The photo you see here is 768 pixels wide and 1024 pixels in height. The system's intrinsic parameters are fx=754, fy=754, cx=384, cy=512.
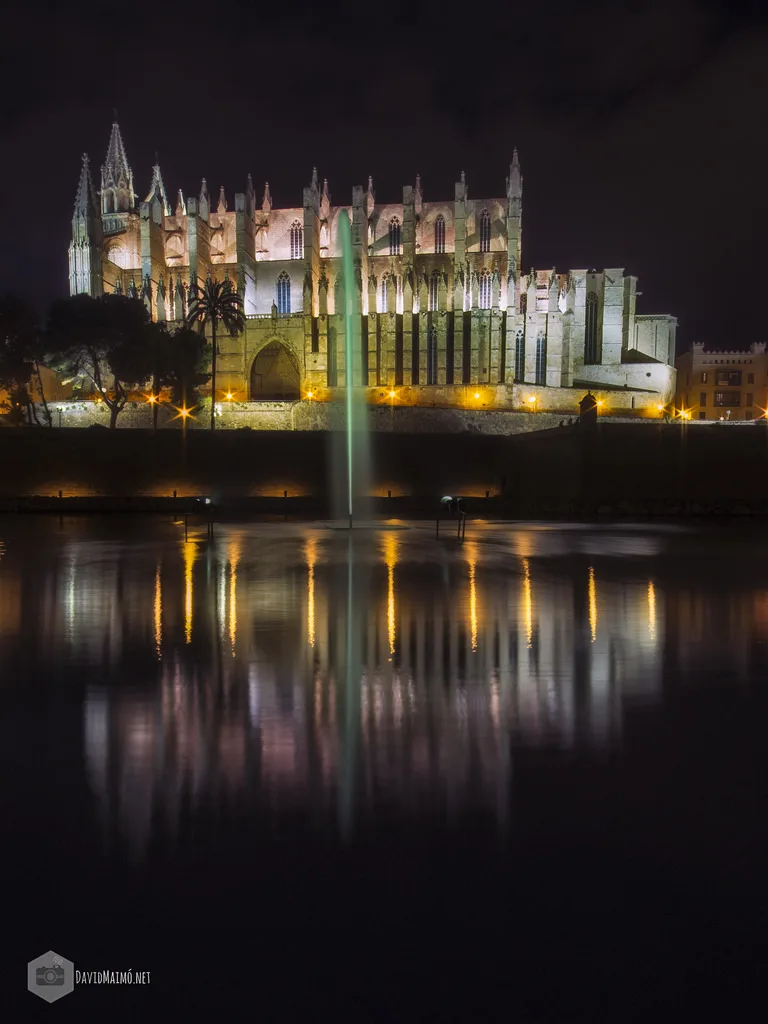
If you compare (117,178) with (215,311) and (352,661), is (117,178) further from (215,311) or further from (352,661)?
(352,661)

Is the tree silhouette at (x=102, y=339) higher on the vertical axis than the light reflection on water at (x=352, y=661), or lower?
higher

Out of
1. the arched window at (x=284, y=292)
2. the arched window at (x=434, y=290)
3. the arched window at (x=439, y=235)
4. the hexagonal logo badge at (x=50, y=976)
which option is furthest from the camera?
the arched window at (x=284, y=292)

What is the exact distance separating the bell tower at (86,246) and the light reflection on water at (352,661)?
171 ft

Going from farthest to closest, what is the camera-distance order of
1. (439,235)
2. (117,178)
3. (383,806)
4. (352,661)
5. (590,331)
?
(117,178) < (439,235) < (590,331) < (352,661) < (383,806)

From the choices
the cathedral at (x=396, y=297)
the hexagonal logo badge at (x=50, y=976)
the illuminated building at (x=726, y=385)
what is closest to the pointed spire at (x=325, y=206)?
the cathedral at (x=396, y=297)

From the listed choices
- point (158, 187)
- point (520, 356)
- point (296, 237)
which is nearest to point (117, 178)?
point (158, 187)

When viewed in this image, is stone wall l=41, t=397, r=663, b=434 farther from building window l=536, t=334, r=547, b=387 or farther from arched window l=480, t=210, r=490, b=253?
arched window l=480, t=210, r=490, b=253

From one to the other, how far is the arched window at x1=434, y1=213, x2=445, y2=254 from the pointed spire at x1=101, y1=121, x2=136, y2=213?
2822 centimetres

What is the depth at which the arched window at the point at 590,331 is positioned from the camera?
2354 inches

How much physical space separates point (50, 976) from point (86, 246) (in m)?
65.3

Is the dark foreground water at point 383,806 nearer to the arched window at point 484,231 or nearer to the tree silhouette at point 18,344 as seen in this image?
the tree silhouette at point 18,344

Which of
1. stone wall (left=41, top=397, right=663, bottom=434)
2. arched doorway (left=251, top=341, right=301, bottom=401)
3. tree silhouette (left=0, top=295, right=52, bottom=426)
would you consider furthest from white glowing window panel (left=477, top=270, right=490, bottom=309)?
tree silhouette (left=0, top=295, right=52, bottom=426)

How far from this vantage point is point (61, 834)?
3.62m

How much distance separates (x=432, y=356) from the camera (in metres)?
55.4
